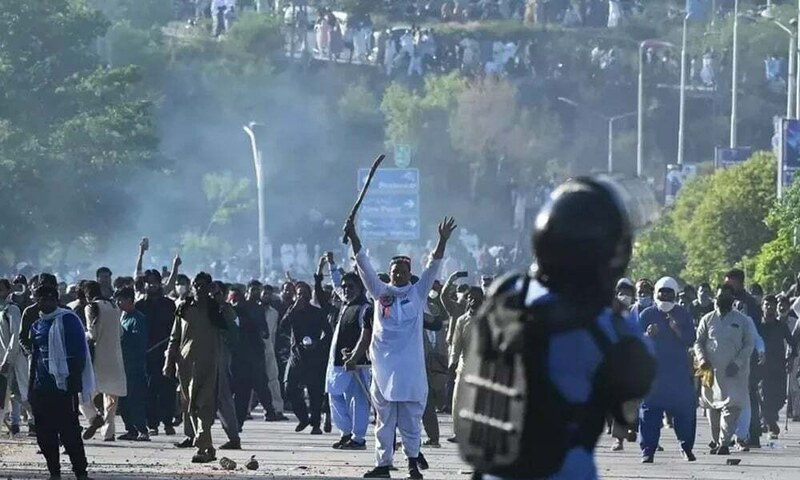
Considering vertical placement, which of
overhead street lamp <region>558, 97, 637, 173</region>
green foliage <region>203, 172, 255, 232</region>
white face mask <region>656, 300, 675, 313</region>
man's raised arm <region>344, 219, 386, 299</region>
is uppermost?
man's raised arm <region>344, 219, 386, 299</region>

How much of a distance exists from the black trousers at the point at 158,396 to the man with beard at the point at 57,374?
20.4ft

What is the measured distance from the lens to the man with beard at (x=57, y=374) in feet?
51.3

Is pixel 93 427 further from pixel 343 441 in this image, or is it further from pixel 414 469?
pixel 414 469

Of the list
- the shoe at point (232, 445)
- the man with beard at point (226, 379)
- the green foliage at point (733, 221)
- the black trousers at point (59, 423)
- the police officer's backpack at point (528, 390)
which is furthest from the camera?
the green foliage at point (733, 221)

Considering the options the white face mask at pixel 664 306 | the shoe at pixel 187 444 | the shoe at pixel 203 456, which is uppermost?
the white face mask at pixel 664 306

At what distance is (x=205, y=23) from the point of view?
122562 mm

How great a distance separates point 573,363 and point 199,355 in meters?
11.6

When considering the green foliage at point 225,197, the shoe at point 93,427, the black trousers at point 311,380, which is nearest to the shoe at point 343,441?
the shoe at point 93,427

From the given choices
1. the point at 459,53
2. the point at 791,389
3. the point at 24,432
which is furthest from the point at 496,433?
the point at 459,53

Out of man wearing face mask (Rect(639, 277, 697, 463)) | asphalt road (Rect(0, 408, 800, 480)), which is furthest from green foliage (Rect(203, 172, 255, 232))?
man wearing face mask (Rect(639, 277, 697, 463))

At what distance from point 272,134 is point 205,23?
12577 millimetres

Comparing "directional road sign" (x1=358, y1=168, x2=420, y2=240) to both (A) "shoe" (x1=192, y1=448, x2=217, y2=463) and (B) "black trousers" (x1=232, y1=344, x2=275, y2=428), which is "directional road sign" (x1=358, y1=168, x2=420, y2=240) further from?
(A) "shoe" (x1=192, y1=448, x2=217, y2=463)

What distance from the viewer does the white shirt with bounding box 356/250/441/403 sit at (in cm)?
1568

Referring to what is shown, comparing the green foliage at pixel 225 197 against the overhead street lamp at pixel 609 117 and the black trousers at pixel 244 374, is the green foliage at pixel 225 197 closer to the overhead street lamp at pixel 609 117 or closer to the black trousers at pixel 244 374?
the overhead street lamp at pixel 609 117
